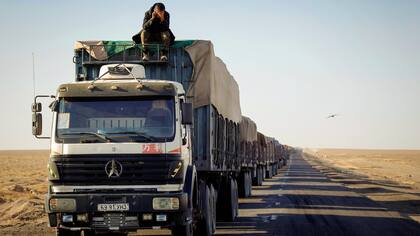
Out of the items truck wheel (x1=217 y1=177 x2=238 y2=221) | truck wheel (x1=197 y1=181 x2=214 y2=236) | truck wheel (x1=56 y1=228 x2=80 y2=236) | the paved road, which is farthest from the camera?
truck wheel (x1=217 y1=177 x2=238 y2=221)

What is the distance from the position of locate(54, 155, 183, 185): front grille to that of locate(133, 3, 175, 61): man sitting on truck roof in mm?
2980

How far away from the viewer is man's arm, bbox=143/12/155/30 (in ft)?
39.9

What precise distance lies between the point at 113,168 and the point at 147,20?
3853 millimetres

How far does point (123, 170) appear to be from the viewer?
9711 millimetres

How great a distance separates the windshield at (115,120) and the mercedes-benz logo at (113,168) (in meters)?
0.36

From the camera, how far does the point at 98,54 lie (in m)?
12.3

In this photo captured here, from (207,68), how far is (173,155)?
3219 millimetres

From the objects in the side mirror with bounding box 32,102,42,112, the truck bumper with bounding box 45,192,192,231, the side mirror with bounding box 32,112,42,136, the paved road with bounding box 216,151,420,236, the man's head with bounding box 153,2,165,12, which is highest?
the man's head with bounding box 153,2,165,12

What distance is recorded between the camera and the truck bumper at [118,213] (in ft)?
31.6

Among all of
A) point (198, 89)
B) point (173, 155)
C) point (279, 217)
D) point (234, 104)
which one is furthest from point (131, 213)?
point (234, 104)

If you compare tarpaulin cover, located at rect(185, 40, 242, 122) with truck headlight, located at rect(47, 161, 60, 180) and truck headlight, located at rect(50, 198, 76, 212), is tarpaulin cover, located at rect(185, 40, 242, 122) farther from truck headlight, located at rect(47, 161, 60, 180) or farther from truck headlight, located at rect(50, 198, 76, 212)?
truck headlight, located at rect(50, 198, 76, 212)

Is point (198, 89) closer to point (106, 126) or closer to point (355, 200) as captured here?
point (106, 126)

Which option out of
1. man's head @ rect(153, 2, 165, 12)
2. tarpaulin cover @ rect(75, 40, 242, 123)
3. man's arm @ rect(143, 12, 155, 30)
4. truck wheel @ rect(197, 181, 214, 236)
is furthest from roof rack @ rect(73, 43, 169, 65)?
truck wheel @ rect(197, 181, 214, 236)

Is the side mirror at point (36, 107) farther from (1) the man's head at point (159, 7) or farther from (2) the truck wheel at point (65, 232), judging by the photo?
(1) the man's head at point (159, 7)
